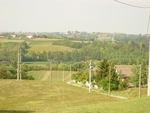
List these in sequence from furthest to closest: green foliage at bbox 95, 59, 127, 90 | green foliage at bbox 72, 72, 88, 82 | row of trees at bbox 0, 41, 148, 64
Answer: row of trees at bbox 0, 41, 148, 64
green foliage at bbox 72, 72, 88, 82
green foliage at bbox 95, 59, 127, 90

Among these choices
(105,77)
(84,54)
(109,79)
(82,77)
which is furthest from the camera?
(84,54)

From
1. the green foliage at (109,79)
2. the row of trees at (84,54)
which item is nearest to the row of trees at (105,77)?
the green foliage at (109,79)

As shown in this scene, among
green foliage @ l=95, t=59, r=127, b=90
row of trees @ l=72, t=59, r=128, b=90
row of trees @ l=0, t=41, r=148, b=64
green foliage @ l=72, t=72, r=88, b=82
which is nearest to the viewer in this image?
green foliage @ l=95, t=59, r=127, b=90

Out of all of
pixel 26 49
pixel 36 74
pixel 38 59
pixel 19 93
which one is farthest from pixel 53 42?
pixel 19 93

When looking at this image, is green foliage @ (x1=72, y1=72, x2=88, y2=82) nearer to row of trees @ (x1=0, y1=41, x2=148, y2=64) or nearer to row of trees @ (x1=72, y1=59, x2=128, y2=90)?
row of trees @ (x1=72, y1=59, x2=128, y2=90)

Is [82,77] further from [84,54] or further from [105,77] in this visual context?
[84,54]

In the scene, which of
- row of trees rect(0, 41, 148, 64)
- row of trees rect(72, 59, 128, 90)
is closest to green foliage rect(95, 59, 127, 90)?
row of trees rect(72, 59, 128, 90)

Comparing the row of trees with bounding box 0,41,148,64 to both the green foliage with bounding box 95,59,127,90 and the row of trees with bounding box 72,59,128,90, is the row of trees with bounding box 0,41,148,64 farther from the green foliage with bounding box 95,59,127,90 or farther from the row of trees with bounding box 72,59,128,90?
the green foliage with bounding box 95,59,127,90

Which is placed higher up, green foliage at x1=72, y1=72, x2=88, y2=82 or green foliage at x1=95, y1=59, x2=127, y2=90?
green foliage at x1=95, y1=59, x2=127, y2=90

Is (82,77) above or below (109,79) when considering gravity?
below

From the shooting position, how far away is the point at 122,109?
1288 centimetres

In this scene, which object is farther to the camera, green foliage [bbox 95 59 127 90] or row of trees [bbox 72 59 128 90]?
row of trees [bbox 72 59 128 90]

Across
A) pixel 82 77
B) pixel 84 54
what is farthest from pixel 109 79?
pixel 84 54

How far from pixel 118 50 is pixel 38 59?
87.8ft
